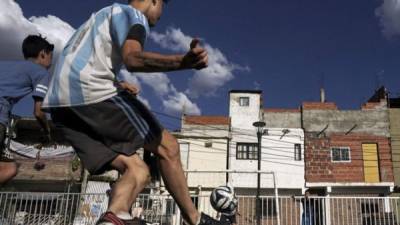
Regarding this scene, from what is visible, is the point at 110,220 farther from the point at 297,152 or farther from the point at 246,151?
the point at 297,152

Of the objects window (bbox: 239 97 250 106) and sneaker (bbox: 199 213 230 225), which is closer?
sneaker (bbox: 199 213 230 225)

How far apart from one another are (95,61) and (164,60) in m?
0.44

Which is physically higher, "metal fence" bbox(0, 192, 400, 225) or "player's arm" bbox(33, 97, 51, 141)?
"player's arm" bbox(33, 97, 51, 141)

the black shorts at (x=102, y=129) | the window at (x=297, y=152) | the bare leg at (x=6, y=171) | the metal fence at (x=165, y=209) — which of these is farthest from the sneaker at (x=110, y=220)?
the window at (x=297, y=152)

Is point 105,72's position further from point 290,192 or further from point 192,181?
point 290,192

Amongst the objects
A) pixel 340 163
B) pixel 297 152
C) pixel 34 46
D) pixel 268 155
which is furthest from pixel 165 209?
pixel 340 163

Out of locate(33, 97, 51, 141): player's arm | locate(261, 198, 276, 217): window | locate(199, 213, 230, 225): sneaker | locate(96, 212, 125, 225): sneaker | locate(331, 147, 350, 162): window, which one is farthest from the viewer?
locate(331, 147, 350, 162): window

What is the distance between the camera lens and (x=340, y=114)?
34250 mm

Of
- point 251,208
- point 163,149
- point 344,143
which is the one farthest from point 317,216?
point 344,143

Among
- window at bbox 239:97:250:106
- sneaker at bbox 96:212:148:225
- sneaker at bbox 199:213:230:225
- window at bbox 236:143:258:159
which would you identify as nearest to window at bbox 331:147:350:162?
window at bbox 236:143:258:159

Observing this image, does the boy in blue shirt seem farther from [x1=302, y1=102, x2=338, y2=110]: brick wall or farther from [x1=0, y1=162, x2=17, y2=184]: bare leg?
[x1=302, y1=102, x2=338, y2=110]: brick wall

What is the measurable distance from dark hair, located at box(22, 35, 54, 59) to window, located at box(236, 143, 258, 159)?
29.5 metres

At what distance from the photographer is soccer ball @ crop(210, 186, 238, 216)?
2764 millimetres

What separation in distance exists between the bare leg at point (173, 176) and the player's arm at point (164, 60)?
1.98 ft
